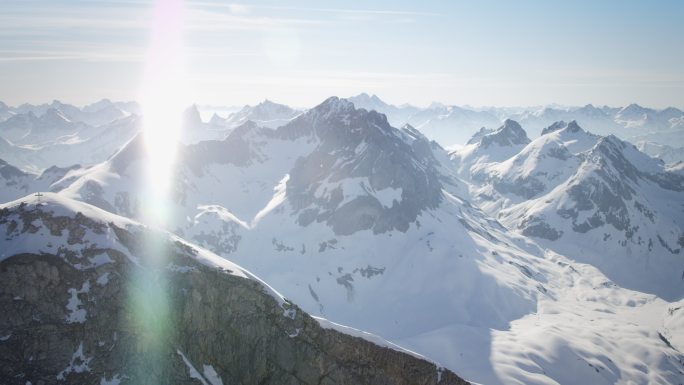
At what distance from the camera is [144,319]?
57.8 meters

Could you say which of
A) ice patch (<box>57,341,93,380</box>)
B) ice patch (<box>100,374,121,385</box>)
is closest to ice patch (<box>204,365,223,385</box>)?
ice patch (<box>100,374,121,385</box>)

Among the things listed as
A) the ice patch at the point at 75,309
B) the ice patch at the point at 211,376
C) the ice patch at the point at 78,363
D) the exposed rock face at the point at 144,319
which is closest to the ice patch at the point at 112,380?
the exposed rock face at the point at 144,319

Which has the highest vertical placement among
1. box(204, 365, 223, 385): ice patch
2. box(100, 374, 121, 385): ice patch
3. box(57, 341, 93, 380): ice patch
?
box(57, 341, 93, 380): ice patch

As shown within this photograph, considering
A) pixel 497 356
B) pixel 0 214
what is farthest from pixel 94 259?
pixel 497 356

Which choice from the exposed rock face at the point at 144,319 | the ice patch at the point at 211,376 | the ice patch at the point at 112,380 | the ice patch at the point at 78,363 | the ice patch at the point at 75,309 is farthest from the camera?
the ice patch at the point at 211,376

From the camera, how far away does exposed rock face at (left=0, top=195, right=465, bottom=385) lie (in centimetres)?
5225

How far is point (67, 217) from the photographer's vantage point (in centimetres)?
5922

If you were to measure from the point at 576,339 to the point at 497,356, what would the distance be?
48786 mm

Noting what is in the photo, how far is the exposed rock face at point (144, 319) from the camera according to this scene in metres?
52.2

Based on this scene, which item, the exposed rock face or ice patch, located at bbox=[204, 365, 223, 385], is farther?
ice patch, located at bbox=[204, 365, 223, 385]

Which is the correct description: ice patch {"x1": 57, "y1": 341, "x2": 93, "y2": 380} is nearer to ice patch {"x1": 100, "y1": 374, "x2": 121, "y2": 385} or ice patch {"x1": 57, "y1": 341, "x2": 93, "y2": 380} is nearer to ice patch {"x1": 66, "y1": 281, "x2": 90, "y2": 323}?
ice patch {"x1": 100, "y1": 374, "x2": 121, "y2": 385}

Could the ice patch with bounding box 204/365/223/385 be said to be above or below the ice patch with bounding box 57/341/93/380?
below

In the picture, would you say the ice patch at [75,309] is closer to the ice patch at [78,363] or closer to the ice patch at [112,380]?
the ice patch at [78,363]

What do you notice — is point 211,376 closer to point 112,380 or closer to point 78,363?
point 112,380
